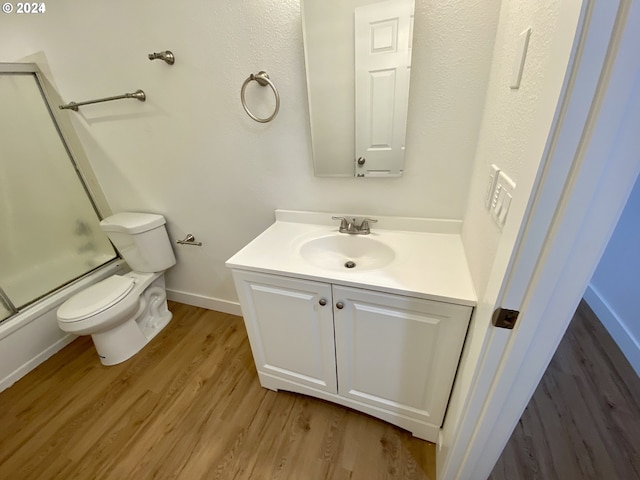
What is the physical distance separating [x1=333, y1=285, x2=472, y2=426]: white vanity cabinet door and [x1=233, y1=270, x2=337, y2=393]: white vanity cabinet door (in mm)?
60

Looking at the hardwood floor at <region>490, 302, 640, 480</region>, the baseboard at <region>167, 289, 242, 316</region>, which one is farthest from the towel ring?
the hardwood floor at <region>490, 302, 640, 480</region>

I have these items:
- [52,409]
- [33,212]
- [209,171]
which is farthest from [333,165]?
[33,212]

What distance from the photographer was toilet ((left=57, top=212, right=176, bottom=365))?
1481 mm

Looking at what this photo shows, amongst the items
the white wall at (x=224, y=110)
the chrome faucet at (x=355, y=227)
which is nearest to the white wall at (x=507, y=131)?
the white wall at (x=224, y=110)

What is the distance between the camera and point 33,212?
1998 mm

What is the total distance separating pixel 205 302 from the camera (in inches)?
80.0

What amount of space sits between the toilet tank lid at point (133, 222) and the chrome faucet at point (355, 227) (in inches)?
49.0

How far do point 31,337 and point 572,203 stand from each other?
2.59 m

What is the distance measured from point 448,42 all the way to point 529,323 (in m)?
0.96

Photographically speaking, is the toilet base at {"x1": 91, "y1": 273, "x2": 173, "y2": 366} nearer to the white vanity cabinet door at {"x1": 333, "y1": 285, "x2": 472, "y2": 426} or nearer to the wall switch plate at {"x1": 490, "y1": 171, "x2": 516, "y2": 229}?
the white vanity cabinet door at {"x1": 333, "y1": 285, "x2": 472, "y2": 426}

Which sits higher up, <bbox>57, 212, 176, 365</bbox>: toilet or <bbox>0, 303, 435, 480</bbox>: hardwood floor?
<bbox>57, 212, 176, 365</bbox>: toilet

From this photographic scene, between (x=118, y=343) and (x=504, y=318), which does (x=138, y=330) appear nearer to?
(x=118, y=343)

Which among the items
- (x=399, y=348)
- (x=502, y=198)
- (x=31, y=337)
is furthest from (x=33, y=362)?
(x=502, y=198)

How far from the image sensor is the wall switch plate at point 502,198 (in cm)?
62
